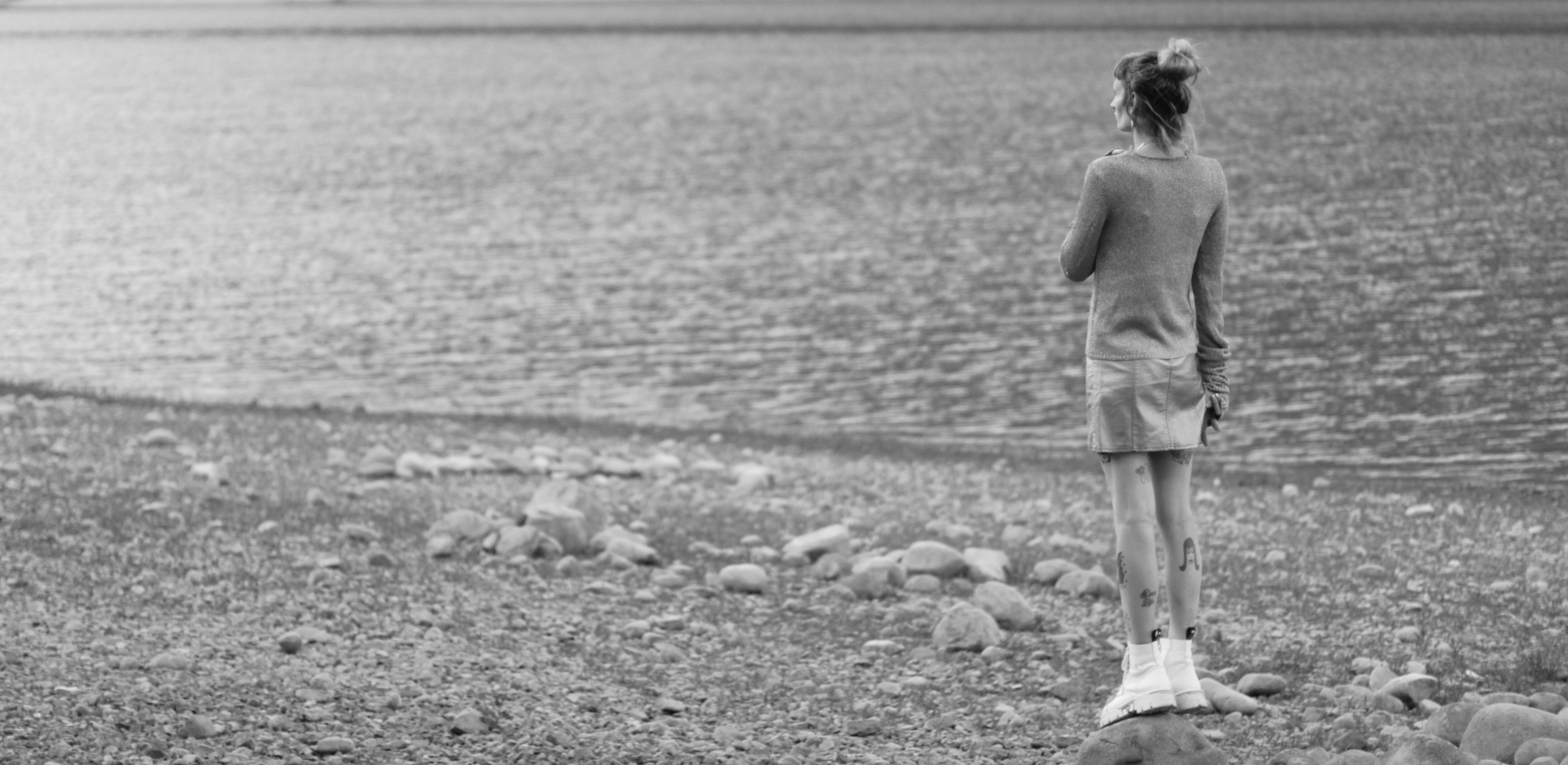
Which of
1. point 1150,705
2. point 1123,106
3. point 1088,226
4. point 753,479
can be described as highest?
point 1123,106

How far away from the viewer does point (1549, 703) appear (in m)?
9.05

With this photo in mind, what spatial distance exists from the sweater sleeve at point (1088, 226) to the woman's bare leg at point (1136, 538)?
97 cm

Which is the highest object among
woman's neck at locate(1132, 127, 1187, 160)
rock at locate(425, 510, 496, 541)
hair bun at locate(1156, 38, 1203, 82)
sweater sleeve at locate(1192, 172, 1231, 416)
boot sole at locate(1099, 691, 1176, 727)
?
hair bun at locate(1156, 38, 1203, 82)

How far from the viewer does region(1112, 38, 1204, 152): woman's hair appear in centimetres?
752

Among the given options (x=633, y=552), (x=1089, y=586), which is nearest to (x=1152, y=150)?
(x=1089, y=586)

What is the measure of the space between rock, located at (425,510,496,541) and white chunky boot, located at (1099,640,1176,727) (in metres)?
6.90

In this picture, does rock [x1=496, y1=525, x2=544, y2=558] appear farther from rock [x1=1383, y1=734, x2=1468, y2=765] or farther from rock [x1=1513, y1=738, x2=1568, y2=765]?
rock [x1=1513, y1=738, x2=1568, y2=765]

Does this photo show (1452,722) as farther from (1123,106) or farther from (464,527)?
(464,527)

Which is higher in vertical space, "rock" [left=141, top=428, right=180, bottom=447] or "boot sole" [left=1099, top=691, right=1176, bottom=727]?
"boot sole" [left=1099, top=691, right=1176, bottom=727]

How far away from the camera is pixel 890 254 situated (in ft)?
135

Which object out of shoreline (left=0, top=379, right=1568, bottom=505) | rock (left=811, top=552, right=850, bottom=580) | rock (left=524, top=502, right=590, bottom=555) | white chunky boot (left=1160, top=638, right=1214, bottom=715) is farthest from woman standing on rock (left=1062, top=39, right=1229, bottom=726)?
shoreline (left=0, top=379, right=1568, bottom=505)

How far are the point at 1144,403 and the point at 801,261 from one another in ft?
109

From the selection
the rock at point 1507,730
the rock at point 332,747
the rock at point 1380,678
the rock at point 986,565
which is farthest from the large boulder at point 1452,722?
the rock at point 332,747

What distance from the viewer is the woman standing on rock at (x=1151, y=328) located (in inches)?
301
